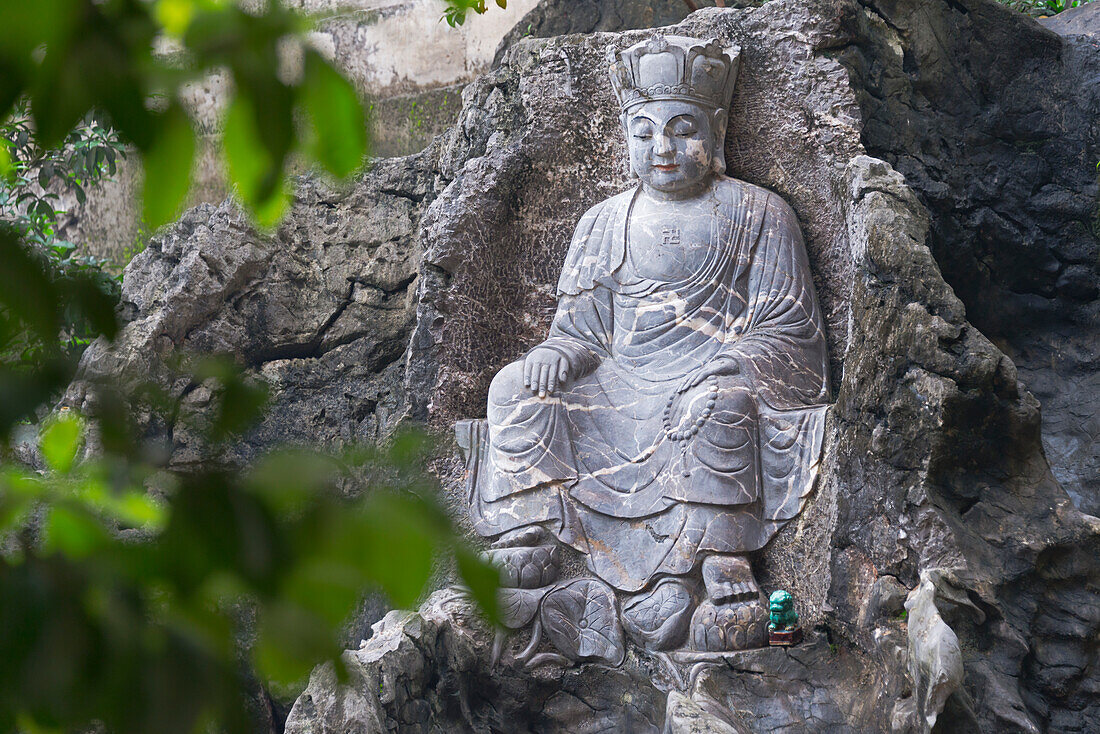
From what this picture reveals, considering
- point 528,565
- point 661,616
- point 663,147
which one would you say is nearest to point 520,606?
point 528,565

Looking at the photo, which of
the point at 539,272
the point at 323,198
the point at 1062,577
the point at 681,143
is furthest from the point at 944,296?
the point at 323,198

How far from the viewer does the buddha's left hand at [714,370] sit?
14.6ft

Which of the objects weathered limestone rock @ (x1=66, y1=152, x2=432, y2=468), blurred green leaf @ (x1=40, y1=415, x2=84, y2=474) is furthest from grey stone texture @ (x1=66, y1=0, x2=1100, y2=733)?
blurred green leaf @ (x1=40, y1=415, x2=84, y2=474)

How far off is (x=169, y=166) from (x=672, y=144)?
429 centimetres

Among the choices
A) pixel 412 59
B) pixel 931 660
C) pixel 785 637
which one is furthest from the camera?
pixel 412 59

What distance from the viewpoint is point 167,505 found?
2.08 ft

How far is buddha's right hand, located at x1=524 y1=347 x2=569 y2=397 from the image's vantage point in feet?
15.1

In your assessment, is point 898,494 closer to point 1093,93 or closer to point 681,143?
point 681,143

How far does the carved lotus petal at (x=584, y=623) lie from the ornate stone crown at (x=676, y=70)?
2.03 metres

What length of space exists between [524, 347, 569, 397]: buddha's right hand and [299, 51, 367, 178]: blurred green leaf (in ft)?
12.8

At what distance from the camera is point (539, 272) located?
5266 millimetres

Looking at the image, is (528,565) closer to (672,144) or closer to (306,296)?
(672,144)

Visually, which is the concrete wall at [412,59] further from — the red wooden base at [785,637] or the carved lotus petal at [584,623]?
the red wooden base at [785,637]

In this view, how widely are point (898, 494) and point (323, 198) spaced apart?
11.4 ft
